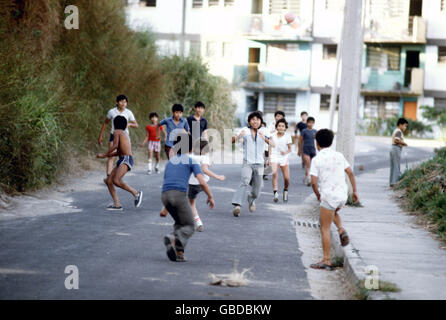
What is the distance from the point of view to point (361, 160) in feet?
92.2

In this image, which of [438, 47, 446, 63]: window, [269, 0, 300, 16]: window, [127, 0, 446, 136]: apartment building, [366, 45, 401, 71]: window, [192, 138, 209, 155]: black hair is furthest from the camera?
[366, 45, 401, 71]: window

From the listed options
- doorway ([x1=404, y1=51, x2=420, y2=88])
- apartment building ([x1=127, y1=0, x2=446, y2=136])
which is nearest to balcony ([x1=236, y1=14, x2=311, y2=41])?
apartment building ([x1=127, y1=0, x2=446, y2=136])

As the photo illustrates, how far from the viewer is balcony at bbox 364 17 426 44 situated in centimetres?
4384

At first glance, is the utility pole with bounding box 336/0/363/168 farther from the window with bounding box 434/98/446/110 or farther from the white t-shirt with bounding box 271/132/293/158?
the window with bounding box 434/98/446/110

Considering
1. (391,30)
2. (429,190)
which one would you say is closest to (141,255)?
(429,190)

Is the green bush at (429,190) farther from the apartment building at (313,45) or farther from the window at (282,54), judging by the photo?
the window at (282,54)

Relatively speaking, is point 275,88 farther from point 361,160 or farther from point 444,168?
point 444,168

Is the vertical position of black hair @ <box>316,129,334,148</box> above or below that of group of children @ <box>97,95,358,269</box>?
above

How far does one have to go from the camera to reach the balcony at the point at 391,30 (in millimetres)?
43844

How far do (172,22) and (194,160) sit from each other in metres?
35.9

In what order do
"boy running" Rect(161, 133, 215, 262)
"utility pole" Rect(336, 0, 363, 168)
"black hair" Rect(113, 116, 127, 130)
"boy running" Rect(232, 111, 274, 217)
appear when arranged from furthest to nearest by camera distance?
"utility pole" Rect(336, 0, 363, 168)
"boy running" Rect(232, 111, 274, 217)
"black hair" Rect(113, 116, 127, 130)
"boy running" Rect(161, 133, 215, 262)

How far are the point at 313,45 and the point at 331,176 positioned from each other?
38.4m

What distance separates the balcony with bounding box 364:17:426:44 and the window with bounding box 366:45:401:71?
1.12 m
